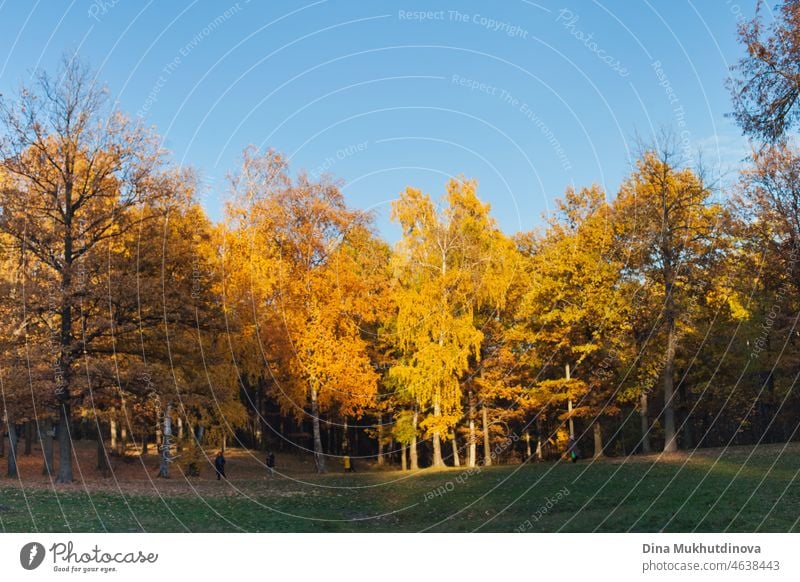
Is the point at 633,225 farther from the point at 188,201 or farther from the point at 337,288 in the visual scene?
the point at 188,201

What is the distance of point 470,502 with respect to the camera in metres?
23.0

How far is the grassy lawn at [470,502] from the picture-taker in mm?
16844

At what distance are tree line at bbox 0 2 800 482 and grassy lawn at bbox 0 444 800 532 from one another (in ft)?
14.7

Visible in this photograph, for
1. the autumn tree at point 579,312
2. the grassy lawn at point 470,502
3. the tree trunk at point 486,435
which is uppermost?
the autumn tree at point 579,312

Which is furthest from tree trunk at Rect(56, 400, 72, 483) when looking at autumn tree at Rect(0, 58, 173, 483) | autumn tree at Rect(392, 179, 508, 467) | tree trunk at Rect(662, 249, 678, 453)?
tree trunk at Rect(662, 249, 678, 453)

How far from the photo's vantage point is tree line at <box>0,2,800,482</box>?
88.9 ft

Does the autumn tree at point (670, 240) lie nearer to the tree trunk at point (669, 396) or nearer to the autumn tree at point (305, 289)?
the tree trunk at point (669, 396)

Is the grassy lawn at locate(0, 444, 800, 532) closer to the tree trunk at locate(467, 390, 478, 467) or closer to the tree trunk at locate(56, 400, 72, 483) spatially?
the tree trunk at locate(56, 400, 72, 483)

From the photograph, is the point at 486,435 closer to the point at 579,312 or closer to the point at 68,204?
the point at 579,312

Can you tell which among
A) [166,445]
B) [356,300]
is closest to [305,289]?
[356,300]

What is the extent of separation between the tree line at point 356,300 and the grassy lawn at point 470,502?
4.49 meters

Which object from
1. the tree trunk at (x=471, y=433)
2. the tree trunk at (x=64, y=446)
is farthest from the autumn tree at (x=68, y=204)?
the tree trunk at (x=471, y=433)

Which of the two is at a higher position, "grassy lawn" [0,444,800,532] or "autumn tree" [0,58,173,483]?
"autumn tree" [0,58,173,483]

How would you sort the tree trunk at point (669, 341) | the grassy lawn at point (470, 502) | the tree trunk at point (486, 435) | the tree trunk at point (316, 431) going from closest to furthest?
the grassy lawn at point (470, 502) < the tree trunk at point (669, 341) < the tree trunk at point (316, 431) < the tree trunk at point (486, 435)
